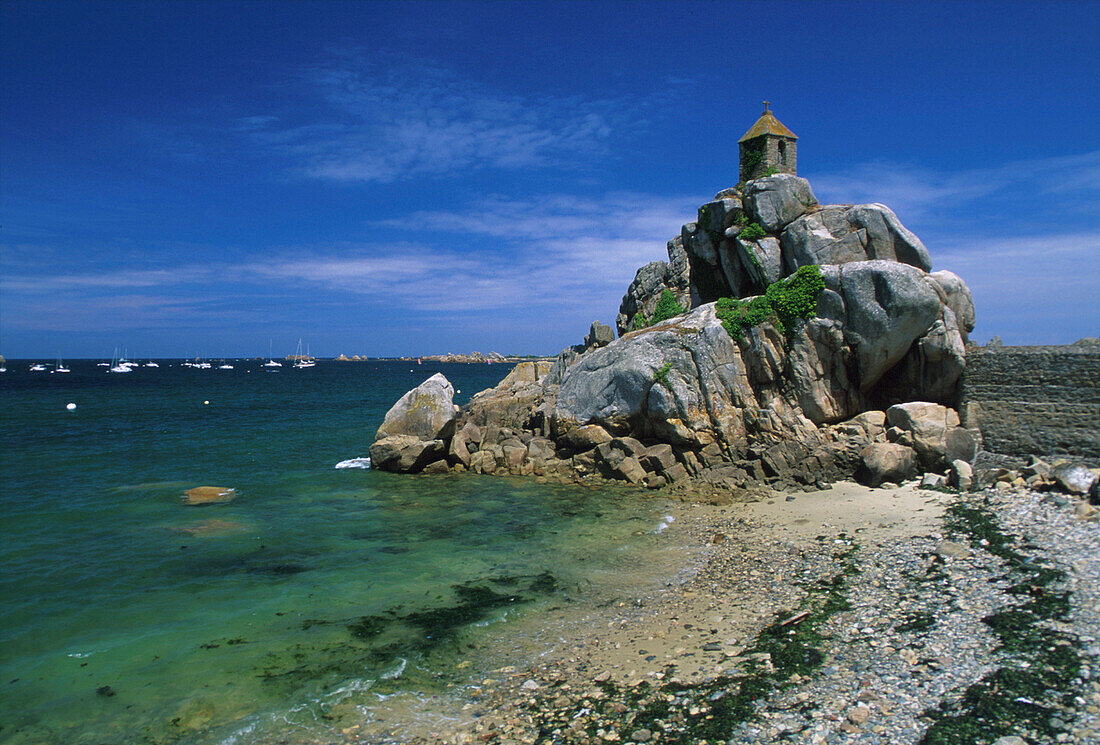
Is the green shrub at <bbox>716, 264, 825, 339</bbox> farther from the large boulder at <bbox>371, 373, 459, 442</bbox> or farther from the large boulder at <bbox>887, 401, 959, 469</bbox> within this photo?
the large boulder at <bbox>371, 373, 459, 442</bbox>

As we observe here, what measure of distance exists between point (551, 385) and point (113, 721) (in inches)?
1016

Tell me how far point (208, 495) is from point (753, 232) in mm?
24776

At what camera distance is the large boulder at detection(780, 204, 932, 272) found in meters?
23.3

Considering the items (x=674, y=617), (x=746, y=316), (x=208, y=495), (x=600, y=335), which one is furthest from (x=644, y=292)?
(x=674, y=617)

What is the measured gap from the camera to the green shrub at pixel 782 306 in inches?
907

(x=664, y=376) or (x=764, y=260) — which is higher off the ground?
(x=764, y=260)

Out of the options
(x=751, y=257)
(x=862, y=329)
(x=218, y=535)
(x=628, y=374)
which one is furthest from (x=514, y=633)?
(x=751, y=257)

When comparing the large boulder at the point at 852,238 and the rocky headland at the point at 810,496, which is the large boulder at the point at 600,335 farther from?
the large boulder at the point at 852,238

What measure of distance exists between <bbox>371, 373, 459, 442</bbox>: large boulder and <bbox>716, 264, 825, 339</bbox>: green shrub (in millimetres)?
13197

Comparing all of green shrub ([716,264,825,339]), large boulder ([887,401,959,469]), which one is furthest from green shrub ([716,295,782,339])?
large boulder ([887,401,959,469])

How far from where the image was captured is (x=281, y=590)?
13.3 m

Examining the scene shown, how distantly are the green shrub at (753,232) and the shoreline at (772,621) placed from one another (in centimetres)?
1466

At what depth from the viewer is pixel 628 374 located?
959 inches

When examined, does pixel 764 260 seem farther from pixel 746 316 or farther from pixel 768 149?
pixel 768 149
